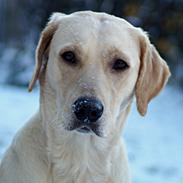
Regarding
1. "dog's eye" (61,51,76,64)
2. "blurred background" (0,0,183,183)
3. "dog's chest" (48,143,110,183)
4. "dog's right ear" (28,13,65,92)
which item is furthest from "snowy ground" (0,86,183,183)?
"dog's eye" (61,51,76,64)

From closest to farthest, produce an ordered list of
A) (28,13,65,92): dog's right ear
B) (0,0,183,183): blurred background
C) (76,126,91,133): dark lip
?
(76,126,91,133): dark lip → (28,13,65,92): dog's right ear → (0,0,183,183): blurred background

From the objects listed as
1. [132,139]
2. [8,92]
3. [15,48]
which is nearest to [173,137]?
[132,139]

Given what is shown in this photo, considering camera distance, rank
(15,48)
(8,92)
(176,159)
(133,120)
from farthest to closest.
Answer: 1. (15,48)
2. (8,92)
3. (133,120)
4. (176,159)

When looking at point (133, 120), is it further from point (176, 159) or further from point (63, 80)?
point (63, 80)

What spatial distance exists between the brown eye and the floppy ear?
159 millimetres

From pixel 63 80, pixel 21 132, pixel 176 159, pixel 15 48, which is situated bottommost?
pixel 15 48

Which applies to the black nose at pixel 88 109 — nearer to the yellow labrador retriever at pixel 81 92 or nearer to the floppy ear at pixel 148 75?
the yellow labrador retriever at pixel 81 92

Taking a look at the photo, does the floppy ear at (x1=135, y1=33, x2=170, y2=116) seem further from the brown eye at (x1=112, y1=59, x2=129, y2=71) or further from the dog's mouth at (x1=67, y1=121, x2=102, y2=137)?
the dog's mouth at (x1=67, y1=121, x2=102, y2=137)

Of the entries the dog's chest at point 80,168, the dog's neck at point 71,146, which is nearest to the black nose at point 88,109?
the dog's neck at point 71,146

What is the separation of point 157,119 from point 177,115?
345 millimetres

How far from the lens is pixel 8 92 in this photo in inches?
339

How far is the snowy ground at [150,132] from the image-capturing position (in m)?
6.21

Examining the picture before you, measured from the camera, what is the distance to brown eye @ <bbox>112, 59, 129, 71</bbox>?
3.48 meters

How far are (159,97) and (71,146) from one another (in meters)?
5.31
